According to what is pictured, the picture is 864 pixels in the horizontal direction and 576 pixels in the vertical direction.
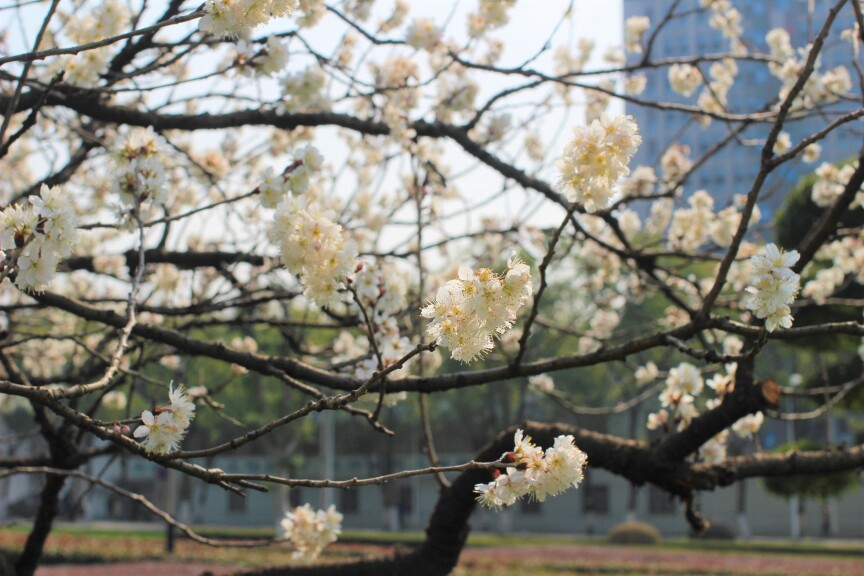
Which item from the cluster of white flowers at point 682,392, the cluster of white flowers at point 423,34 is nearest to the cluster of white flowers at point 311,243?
the cluster of white flowers at point 682,392

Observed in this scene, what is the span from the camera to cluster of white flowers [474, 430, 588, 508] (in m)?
1.90

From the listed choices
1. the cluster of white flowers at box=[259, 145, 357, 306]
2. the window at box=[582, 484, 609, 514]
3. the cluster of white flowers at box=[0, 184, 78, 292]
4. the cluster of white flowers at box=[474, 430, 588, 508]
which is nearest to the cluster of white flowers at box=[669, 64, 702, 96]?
the cluster of white flowers at box=[259, 145, 357, 306]

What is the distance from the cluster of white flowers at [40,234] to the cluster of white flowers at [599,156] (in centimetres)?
133

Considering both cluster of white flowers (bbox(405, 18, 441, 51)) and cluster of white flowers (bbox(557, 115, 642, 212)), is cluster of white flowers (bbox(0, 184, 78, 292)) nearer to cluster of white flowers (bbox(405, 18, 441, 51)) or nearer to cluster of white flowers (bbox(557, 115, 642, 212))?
cluster of white flowers (bbox(557, 115, 642, 212))

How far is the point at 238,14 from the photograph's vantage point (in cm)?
214

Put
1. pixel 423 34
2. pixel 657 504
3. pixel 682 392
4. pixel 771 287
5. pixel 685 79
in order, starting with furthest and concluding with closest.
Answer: pixel 657 504
pixel 685 79
pixel 423 34
pixel 682 392
pixel 771 287

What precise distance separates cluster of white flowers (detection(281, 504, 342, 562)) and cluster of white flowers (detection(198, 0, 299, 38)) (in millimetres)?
2292

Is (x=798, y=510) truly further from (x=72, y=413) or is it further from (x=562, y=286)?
(x=72, y=413)

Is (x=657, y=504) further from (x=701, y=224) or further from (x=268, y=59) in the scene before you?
(x=268, y=59)

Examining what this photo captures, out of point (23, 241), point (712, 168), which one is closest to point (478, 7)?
point (23, 241)

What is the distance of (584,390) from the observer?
116 ft

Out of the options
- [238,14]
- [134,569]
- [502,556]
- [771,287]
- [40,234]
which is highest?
[238,14]

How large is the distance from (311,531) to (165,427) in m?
1.92

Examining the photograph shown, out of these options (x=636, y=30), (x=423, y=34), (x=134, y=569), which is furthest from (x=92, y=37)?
(x=134, y=569)
